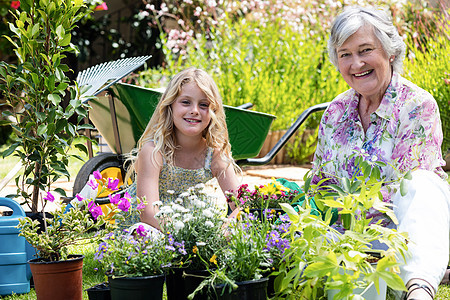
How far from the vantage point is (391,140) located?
6.64ft

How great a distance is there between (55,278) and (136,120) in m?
1.47

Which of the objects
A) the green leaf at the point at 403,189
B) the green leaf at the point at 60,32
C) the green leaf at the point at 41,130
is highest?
the green leaf at the point at 60,32

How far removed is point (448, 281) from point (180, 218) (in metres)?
1.04

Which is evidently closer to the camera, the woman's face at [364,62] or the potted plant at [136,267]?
the potted plant at [136,267]

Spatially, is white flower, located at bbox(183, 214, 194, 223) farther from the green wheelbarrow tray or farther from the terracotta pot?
the green wheelbarrow tray

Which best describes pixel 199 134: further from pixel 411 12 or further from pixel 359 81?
pixel 411 12

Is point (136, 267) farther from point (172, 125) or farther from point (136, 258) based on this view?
point (172, 125)

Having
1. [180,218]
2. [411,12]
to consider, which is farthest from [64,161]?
[411,12]

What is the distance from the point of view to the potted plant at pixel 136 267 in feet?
4.85

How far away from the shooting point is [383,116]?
2045 millimetres

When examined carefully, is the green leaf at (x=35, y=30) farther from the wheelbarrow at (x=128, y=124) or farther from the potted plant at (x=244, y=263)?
the potted plant at (x=244, y=263)

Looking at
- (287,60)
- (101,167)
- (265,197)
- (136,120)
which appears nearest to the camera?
(265,197)

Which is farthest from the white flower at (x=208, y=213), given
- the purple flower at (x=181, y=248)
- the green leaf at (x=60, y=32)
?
the green leaf at (x=60, y=32)

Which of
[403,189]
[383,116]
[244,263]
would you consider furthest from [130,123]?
[403,189]
